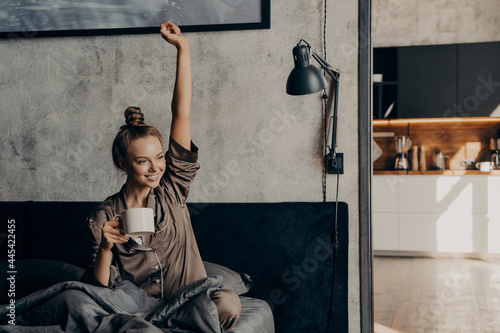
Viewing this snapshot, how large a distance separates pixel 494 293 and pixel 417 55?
2.75 meters

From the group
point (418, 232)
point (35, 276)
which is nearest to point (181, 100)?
point (35, 276)

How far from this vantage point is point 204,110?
253 centimetres

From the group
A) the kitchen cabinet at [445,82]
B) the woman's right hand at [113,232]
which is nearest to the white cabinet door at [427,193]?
the kitchen cabinet at [445,82]

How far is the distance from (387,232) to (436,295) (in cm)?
168

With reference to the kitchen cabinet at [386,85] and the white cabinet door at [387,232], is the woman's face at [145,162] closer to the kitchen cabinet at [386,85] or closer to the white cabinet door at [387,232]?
the white cabinet door at [387,232]

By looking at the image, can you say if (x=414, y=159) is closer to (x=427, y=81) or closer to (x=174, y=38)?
(x=427, y=81)

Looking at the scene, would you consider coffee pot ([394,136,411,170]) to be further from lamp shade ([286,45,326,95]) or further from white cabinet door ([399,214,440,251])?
lamp shade ([286,45,326,95])

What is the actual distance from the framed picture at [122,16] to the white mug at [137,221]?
1.16m

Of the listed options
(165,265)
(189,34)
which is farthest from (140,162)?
(189,34)

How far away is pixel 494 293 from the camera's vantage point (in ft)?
13.2

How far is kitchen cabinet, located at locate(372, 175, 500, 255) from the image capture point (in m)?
5.39

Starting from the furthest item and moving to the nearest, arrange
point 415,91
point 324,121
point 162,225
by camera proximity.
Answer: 1. point 415,91
2. point 324,121
3. point 162,225

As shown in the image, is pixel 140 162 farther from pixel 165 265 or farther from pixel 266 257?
pixel 266 257

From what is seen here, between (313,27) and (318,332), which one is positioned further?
(313,27)
